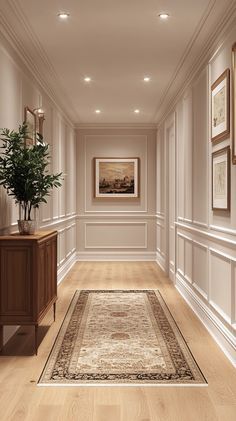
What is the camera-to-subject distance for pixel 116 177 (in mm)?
10875

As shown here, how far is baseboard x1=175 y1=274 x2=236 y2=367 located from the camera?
13.4ft

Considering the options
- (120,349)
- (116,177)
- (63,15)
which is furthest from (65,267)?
(63,15)

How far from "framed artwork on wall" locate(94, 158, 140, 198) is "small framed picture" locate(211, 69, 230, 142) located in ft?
19.5

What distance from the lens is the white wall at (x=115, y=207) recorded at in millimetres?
10852

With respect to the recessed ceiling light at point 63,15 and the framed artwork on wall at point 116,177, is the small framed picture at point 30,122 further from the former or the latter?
the framed artwork on wall at point 116,177

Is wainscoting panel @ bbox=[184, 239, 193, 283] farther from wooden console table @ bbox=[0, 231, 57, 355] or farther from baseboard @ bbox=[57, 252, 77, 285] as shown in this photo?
wooden console table @ bbox=[0, 231, 57, 355]

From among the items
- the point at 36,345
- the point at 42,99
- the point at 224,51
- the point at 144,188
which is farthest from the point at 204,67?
the point at 144,188

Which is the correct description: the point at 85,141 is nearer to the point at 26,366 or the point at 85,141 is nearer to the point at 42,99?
the point at 42,99

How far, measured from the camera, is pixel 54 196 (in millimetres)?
7723

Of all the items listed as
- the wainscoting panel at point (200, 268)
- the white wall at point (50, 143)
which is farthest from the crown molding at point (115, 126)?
the wainscoting panel at point (200, 268)

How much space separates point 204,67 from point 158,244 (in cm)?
558

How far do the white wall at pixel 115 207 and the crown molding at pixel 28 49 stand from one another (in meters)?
3.08

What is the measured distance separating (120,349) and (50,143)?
3.81 meters

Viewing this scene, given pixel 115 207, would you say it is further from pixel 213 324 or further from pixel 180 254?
pixel 213 324
